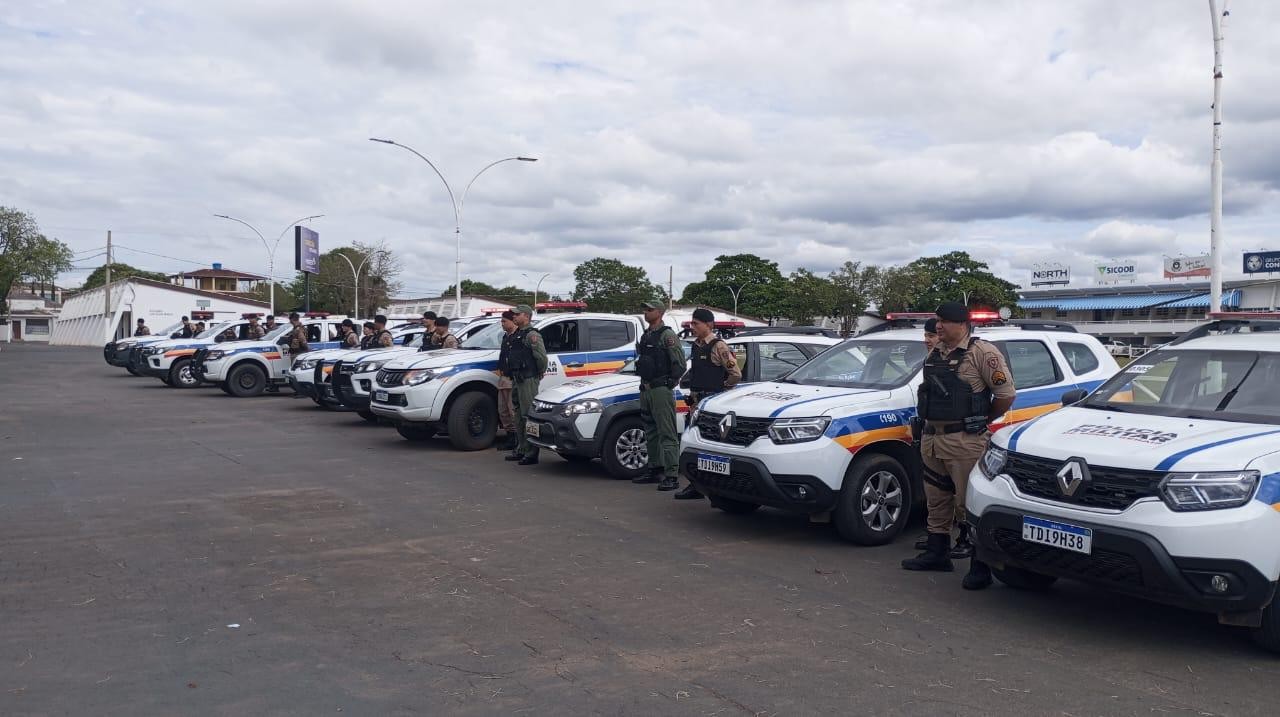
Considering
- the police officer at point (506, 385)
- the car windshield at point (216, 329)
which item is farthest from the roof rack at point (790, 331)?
the car windshield at point (216, 329)

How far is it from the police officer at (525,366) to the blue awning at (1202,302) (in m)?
67.1

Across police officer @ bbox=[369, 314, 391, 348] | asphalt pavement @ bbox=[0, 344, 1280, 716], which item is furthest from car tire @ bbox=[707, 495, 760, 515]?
police officer @ bbox=[369, 314, 391, 348]

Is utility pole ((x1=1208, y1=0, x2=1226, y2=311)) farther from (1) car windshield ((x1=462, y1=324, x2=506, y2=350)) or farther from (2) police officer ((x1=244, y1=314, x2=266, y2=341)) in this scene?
(2) police officer ((x1=244, y1=314, x2=266, y2=341))

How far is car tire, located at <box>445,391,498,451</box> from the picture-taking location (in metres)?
12.6

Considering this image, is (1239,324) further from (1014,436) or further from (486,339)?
(486,339)

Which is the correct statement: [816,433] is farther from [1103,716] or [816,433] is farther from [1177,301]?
[1177,301]

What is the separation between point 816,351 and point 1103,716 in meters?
6.26

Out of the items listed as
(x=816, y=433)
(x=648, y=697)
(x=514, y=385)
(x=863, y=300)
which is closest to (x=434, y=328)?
(x=514, y=385)

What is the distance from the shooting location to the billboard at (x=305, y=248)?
5672 cm

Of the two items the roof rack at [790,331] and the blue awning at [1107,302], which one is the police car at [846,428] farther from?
the blue awning at [1107,302]

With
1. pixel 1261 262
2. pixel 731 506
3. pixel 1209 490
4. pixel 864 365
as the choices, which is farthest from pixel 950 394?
pixel 1261 262

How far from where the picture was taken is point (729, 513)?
28.1ft

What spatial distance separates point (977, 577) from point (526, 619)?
2.87 meters

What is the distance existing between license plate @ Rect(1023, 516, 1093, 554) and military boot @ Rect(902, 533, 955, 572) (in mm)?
1376
